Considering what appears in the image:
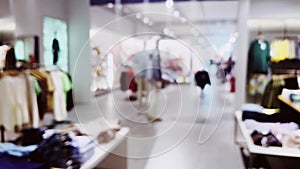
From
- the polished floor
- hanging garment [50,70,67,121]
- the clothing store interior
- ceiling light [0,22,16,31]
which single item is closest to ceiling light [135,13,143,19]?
the clothing store interior

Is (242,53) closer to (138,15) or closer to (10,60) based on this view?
(138,15)

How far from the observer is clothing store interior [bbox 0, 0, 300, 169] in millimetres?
1366

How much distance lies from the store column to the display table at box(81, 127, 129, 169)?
0.28m

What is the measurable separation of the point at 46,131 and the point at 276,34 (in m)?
1.51

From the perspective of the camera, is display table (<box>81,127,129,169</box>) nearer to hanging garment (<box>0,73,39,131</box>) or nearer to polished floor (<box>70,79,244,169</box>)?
polished floor (<box>70,79,244,169</box>)

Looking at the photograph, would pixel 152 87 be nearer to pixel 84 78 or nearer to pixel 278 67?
pixel 84 78

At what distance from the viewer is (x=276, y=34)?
5.28ft

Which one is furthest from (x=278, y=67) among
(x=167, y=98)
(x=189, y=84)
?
(x=167, y=98)

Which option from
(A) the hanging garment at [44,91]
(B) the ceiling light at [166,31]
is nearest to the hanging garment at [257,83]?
(B) the ceiling light at [166,31]

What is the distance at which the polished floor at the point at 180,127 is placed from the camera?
1.41 meters

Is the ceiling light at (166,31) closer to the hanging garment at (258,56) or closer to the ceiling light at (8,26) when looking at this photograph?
the hanging garment at (258,56)

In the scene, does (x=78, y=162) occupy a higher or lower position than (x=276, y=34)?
lower

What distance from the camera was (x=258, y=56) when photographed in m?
1.66

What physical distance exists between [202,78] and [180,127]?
0.41 metres
